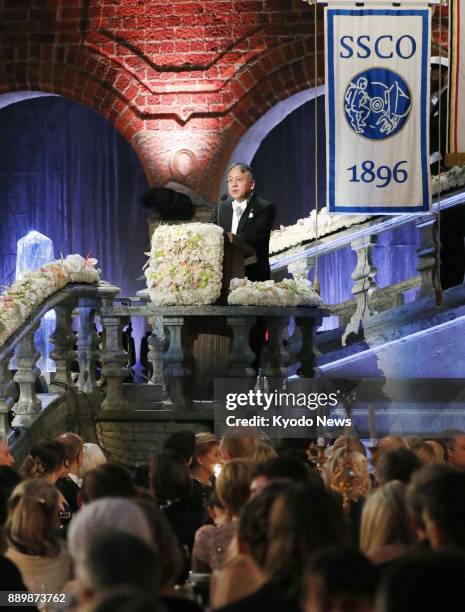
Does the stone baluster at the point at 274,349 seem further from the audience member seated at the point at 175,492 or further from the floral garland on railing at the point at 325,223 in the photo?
the audience member seated at the point at 175,492

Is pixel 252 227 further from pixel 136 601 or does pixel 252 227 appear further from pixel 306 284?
pixel 136 601

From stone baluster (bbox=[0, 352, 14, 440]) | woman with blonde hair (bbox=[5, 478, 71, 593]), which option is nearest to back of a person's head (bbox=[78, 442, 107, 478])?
stone baluster (bbox=[0, 352, 14, 440])

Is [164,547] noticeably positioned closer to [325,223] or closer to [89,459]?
[89,459]

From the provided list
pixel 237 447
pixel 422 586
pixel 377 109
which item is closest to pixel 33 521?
pixel 237 447

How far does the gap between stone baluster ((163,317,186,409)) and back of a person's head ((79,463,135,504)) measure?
4.19 meters

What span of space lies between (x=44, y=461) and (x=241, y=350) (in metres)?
2.79

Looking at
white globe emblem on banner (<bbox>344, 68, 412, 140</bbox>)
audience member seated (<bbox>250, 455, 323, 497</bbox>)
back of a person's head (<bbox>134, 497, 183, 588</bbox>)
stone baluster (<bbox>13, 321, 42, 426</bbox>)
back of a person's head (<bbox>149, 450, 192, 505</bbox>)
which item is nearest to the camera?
back of a person's head (<bbox>134, 497, 183, 588</bbox>)

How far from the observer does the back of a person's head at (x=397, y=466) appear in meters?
5.54

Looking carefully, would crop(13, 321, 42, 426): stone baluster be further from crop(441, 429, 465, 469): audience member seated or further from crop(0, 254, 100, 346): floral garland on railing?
crop(441, 429, 465, 469): audience member seated

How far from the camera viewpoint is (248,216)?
9.80 metres

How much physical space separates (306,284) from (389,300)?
4473 millimetres

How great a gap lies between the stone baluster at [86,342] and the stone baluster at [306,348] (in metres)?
1.47

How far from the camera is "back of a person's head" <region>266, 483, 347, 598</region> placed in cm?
370

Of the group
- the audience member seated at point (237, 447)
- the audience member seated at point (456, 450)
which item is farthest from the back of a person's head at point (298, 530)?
the audience member seated at point (456, 450)
